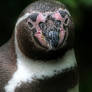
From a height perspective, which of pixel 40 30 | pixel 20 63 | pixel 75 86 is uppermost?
pixel 40 30

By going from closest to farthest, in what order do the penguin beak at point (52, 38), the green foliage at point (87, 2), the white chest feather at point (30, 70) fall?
the penguin beak at point (52, 38) → the white chest feather at point (30, 70) → the green foliage at point (87, 2)

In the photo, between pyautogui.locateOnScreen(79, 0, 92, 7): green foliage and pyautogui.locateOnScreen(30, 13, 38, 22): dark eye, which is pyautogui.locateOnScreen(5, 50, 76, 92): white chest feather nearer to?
pyautogui.locateOnScreen(30, 13, 38, 22): dark eye

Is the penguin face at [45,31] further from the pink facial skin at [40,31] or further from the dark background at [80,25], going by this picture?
the dark background at [80,25]

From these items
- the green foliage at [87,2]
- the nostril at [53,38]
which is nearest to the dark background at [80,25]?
the green foliage at [87,2]

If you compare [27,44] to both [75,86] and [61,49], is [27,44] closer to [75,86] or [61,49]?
[61,49]

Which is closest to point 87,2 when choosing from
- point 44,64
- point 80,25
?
point 80,25

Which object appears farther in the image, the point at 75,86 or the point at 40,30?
the point at 75,86

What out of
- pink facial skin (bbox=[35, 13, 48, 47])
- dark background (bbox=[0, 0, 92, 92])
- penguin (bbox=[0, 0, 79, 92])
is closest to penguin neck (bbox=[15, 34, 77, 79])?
penguin (bbox=[0, 0, 79, 92])

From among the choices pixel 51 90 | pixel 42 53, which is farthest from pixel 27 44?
pixel 51 90
